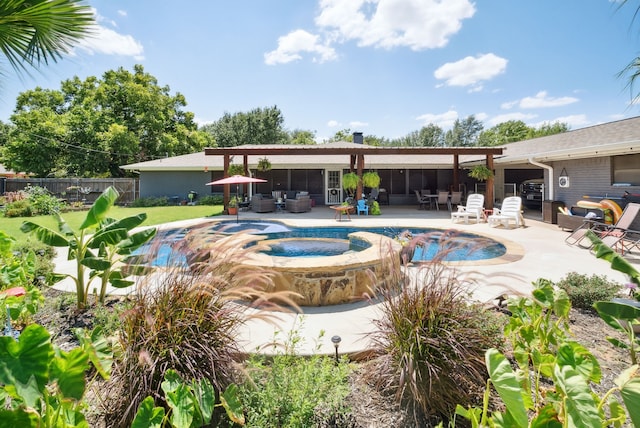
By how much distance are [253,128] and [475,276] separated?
38.6m

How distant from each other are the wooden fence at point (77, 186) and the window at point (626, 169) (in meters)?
27.0

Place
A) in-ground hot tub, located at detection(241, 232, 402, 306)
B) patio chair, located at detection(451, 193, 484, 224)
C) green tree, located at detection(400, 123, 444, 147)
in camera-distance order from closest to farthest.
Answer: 1. in-ground hot tub, located at detection(241, 232, 402, 306)
2. patio chair, located at detection(451, 193, 484, 224)
3. green tree, located at detection(400, 123, 444, 147)

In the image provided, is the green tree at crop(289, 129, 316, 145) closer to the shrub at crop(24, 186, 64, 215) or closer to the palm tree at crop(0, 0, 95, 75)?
the shrub at crop(24, 186, 64, 215)

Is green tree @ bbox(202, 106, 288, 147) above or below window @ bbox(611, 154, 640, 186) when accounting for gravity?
above

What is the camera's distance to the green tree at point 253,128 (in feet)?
134

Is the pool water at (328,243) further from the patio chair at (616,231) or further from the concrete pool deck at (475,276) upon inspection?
the patio chair at (616,231)

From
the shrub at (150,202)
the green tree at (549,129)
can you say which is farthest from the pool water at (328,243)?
the green tree at (549,129)

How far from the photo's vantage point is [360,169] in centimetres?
1689

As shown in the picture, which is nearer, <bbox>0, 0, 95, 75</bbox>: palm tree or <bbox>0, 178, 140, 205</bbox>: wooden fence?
<bbox>0, 0, 95, 75</bbox>: palm tree

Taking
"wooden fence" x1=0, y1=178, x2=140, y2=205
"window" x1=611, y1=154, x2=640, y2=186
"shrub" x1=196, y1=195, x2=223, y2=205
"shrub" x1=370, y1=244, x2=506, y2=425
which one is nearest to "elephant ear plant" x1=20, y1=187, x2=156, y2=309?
"shrub" x1=370, y1=244, x2=506, y2=425

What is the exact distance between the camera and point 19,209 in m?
16.7

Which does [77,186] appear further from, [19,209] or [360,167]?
[360,167]

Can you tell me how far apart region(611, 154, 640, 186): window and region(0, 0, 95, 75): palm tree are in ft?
47.0

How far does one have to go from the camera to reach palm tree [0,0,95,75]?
3.33m
